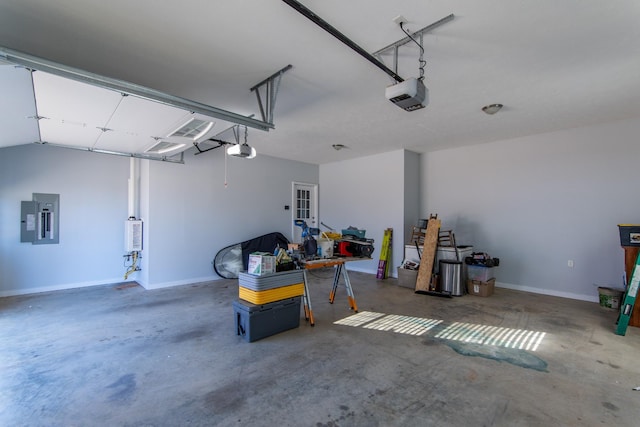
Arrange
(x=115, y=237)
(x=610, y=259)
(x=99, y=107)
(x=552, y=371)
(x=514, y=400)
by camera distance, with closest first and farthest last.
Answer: (x=514, y=400), (x=552, y=371), (x=99, y=107), (x=610, y=259), (x=115, y=237)

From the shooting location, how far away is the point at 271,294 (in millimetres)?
3293

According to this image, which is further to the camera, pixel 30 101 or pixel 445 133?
pixel 445 133

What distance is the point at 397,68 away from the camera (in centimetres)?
294

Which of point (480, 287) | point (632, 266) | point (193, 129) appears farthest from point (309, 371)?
point (632, 266)

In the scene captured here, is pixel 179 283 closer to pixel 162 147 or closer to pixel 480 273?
pixel 162 147

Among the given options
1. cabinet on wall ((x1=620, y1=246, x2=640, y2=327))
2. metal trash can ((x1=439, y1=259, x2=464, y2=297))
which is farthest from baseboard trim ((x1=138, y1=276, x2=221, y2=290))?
cabinet on wall ((x1=620, y1=246, x2=640, y2=327))

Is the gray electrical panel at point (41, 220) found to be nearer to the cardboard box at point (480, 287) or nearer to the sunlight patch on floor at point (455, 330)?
the sunlight patch on floor at point (455, 330)

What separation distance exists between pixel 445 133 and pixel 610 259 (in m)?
3.25

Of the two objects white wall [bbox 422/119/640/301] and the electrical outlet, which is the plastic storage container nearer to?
the electrical outlet

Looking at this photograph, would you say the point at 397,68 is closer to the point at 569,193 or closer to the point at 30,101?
the point at 30,101

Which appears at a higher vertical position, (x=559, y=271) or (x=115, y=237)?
(x=115, y=237)

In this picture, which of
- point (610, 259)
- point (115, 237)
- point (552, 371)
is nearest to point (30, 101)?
point (115, 237)

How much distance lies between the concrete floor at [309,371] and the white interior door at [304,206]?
3.67m

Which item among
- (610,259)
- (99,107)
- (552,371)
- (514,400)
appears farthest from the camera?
(610,259)
